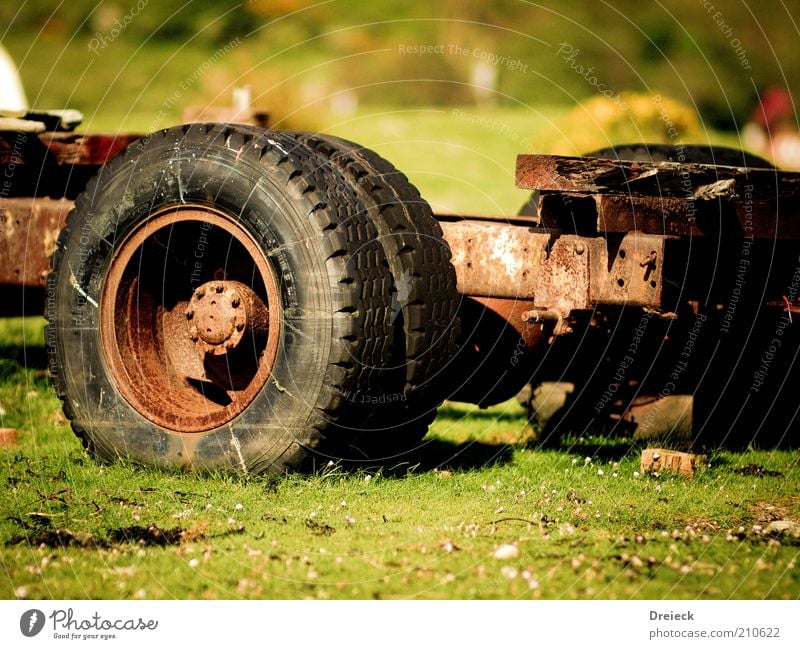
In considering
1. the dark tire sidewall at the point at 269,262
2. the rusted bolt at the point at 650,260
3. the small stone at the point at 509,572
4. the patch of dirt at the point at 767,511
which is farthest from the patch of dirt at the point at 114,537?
the patch of dirt at the point at 767,511

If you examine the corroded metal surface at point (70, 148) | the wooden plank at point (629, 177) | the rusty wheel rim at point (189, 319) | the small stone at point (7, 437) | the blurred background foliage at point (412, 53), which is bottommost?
the small stone at point (7, 437)

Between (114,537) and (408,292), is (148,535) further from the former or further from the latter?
(408,292)

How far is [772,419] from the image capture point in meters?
7.07

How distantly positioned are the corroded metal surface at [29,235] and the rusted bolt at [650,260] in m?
3.28

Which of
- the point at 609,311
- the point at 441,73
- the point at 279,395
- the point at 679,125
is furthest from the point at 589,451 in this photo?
the point at 441,73

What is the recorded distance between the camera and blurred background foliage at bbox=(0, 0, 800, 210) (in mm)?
23969

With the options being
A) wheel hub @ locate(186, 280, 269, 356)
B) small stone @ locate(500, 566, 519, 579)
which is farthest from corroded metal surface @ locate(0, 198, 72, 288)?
small stone @ locate(500, 566, 519, 579)

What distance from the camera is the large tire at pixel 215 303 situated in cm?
527

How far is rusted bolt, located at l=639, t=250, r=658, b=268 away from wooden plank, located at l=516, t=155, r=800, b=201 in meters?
0.27

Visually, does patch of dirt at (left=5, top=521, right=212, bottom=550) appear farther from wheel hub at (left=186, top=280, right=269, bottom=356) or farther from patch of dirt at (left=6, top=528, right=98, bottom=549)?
wheel hub at (left=186, top=280, right=269, bottom=356)

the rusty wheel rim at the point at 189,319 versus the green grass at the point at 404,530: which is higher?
the rusty wheel rim at the point at 189,319

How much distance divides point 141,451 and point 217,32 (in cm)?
2260

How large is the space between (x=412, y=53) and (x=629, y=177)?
2078 centimetres

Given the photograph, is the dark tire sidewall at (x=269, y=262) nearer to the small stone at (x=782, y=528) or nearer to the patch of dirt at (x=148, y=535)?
the patch of dirt at (x=148, y=535)
